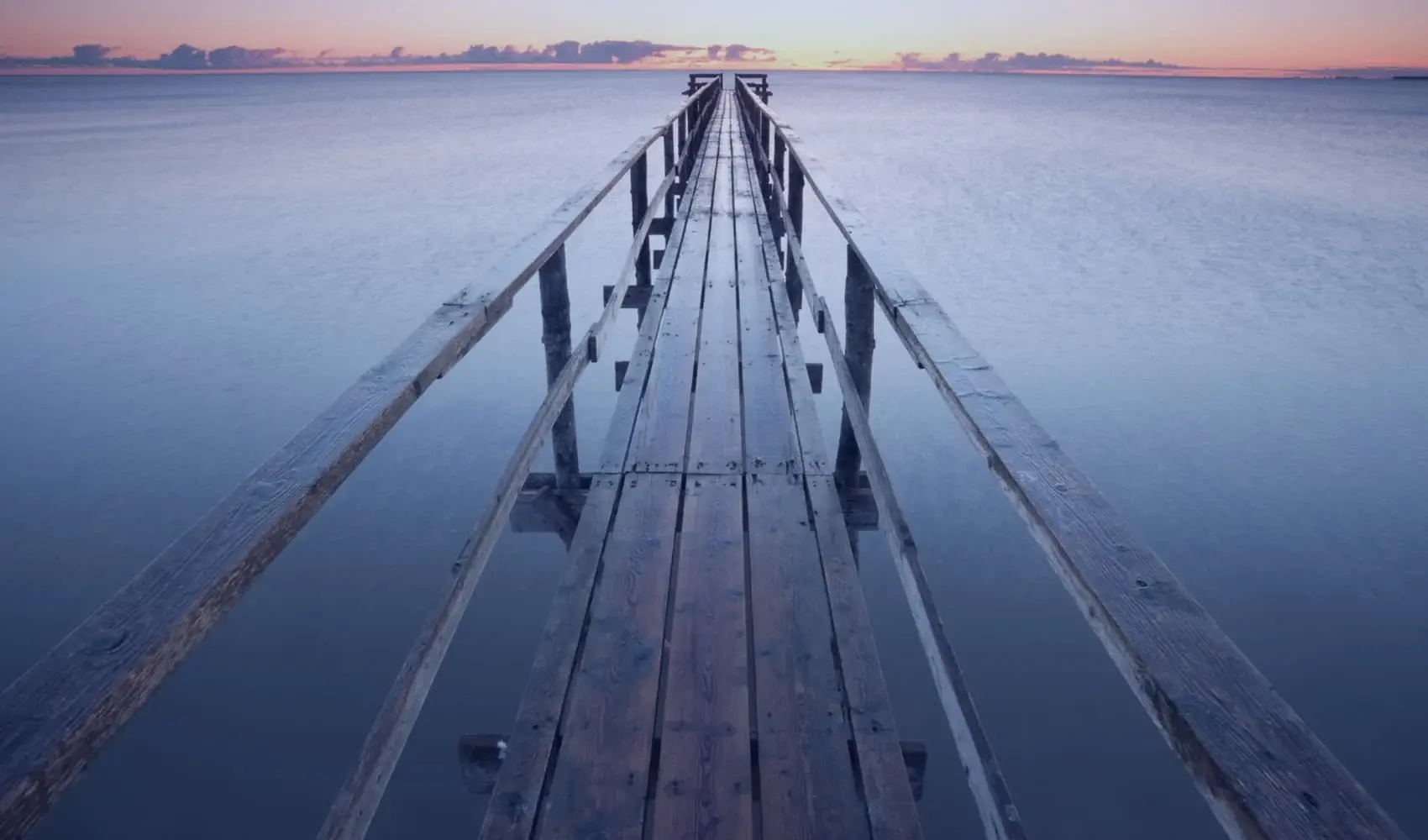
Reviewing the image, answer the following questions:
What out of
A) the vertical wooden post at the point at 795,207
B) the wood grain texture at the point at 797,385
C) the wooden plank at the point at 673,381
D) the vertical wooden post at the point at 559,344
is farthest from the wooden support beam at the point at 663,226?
the vertical wooden post at the point at 559,344

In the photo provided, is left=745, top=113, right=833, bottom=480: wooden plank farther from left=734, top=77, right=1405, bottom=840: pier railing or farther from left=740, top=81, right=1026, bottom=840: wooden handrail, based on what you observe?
left=734, top=77, right=1405, bottom=840: pier railing

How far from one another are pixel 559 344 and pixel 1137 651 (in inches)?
149

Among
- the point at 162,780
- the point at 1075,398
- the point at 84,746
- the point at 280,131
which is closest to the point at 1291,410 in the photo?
the point at 1075,398

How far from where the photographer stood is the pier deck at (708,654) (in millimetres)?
2104

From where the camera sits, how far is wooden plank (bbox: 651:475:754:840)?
2090mm

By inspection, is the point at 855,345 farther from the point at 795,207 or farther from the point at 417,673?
the point at 795,207

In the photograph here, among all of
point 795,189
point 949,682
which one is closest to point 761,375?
point 949,682

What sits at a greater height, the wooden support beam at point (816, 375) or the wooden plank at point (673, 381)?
the wooden plank at point (673, 381)

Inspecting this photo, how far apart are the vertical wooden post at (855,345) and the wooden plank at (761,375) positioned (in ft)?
0.95

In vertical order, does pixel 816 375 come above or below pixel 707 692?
below

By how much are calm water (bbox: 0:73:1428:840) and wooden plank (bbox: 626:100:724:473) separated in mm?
2184

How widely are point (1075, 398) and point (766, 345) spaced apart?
6.44 metres

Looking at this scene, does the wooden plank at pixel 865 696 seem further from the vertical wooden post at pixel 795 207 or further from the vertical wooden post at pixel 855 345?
the vertical wooden post at pixel 795 207

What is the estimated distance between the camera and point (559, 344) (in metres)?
4.63
